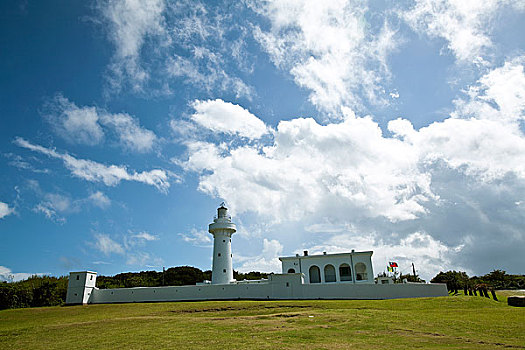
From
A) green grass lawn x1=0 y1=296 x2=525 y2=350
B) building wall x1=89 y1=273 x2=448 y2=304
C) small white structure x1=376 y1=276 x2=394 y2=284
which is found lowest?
green grass lawn x1=0 y1=296 x2=525 y2=350

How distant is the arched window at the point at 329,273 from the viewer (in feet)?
138

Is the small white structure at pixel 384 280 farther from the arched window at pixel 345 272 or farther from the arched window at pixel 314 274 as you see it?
the arched window at pixel 314 274

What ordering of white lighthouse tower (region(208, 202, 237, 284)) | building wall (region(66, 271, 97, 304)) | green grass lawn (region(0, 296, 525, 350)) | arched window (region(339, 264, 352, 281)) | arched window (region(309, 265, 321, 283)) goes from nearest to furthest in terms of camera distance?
green grass lawn (region(0, 296, 525, 350)), building wall (region(66, 271, 97, 304)), white lighthouse tower (region(208, 202, 237, 284)), arched window (region(339, 264, 352, 281)), arched window (region(309, 265, 321, 283))

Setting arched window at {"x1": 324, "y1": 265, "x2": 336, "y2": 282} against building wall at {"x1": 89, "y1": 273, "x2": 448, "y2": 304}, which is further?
arched window at {"x1": 324, "y1": 265, "x2": 336, "y2": 282}

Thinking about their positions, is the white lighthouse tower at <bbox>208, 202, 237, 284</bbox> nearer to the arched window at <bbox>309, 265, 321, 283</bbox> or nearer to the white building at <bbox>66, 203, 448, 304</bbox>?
the white building at <bbox>66, 203, 448, 304</bbox>

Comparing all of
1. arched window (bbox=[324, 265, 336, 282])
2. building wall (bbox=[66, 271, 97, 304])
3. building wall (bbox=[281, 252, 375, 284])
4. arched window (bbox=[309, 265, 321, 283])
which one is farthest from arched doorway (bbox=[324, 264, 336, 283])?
building wall (bbox=[66, 271, 97, 304])

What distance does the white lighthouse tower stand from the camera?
128 ft

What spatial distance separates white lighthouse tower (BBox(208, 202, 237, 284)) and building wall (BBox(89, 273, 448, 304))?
5.11 meters

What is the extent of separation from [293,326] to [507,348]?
7495 millimetres

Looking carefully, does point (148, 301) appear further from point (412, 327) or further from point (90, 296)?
point (412, 327)

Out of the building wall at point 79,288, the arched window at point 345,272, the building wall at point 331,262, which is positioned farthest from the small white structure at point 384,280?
the building wall at point 79,288

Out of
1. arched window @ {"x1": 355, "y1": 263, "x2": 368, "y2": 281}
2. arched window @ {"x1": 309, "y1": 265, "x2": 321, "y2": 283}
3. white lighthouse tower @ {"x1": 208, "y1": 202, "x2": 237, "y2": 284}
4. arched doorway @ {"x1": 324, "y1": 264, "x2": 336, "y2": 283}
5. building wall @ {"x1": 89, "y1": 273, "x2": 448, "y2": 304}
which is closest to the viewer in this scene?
building wall @ {"x1": 89, "y1": 273, "x2": 448, "y2": 304}

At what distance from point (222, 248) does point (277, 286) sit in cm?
1006

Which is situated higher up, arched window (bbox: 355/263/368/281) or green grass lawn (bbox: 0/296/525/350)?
arched window (bbox: 355/263/368/281)
